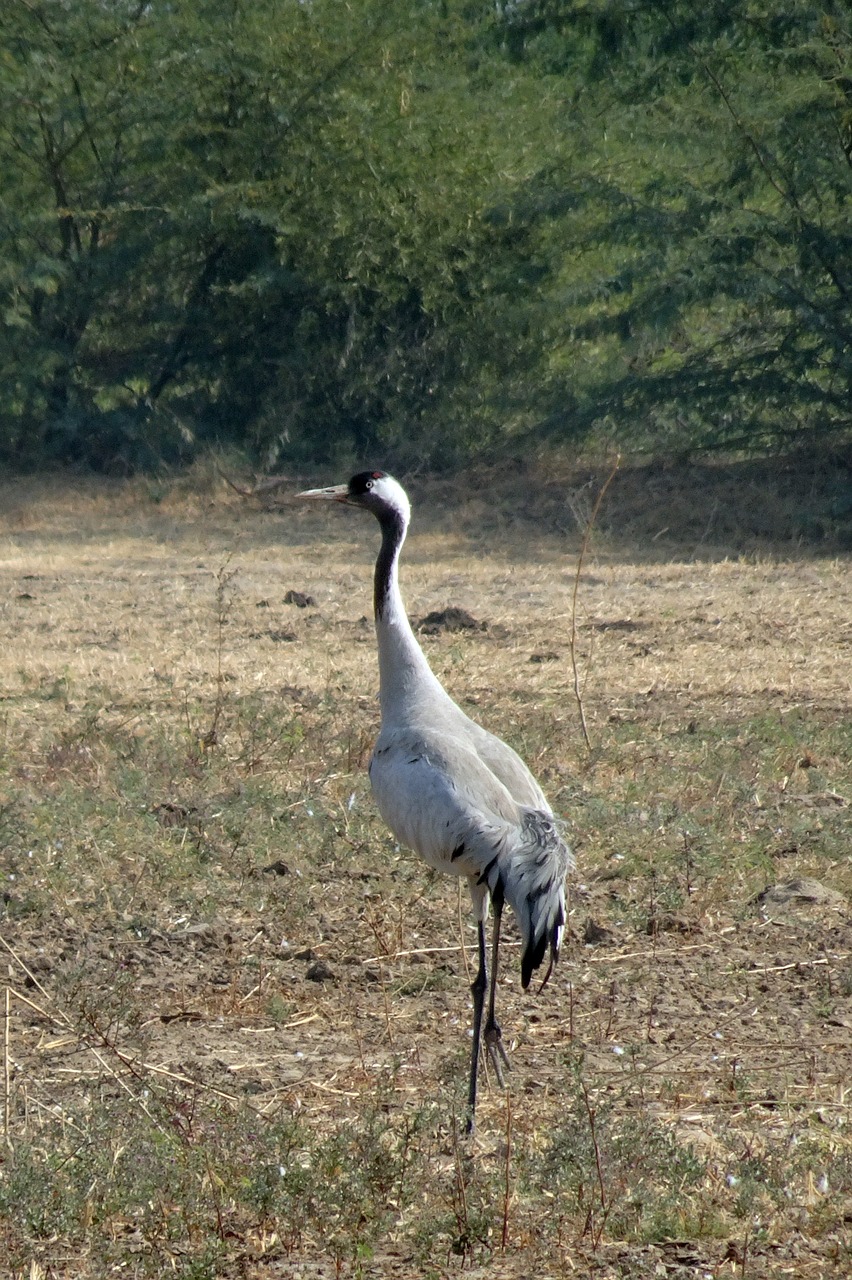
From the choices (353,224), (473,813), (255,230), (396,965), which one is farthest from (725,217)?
(473,813)

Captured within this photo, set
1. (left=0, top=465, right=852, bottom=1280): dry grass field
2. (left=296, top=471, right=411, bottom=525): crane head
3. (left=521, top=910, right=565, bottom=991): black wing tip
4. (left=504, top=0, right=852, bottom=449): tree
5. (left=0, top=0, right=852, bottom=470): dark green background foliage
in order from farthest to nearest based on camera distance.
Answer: (left=0, top=0, right=852, bottom=470): dark green background foliage, (left=504, top=0, right=852, bottom=449): tree, (left=296, top=471, right=411, bottom=525): crane head, (left=521, top=910, right=565, bottom=991): black wing tip, (left=0, top=465, right=852, bottom=1280): dry grass field

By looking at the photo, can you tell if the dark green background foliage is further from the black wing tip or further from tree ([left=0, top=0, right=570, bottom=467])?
the black wing tip

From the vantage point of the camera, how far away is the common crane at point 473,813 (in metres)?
3.91

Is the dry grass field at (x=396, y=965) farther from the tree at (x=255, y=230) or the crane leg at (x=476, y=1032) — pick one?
the tree at (x=255, y=230)

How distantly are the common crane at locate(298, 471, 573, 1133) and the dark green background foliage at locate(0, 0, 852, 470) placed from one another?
10.8 m

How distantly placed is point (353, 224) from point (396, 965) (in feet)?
45.3

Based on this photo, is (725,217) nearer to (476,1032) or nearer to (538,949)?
(538,949)

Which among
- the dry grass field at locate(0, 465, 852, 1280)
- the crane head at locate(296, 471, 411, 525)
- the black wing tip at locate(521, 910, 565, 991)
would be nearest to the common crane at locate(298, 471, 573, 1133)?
the black wing tip at locate(521, 910, 565, 991)

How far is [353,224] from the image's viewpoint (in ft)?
57.2

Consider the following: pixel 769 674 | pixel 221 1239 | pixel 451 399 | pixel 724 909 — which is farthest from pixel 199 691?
pixel 451 399

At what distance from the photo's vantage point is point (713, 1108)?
3.76 m

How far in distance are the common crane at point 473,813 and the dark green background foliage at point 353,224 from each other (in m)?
10.8

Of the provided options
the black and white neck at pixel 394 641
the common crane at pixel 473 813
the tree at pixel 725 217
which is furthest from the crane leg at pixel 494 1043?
the tree at pixel 725 217

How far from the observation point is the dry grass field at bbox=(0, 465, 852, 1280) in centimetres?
312
